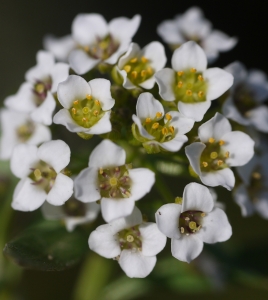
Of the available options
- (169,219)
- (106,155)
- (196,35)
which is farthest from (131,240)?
(196,35)

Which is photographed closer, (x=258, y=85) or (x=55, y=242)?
(x=55, y=242)

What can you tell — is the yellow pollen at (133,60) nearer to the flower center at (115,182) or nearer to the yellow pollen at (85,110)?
the yellow pollen at (85,110)

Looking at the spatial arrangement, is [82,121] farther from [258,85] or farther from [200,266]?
[200,266]

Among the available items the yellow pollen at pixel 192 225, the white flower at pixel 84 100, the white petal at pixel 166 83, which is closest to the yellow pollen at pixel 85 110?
the white flower at pixel 84 100

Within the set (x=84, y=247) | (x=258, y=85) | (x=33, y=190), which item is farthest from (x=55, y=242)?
(x=258, y=85)

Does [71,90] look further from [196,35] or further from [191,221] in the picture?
[196,35]

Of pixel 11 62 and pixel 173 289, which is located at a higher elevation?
pixel 11 62
